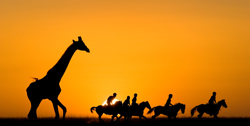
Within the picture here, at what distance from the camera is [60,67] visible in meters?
30.7

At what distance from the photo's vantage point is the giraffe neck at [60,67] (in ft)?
99.9

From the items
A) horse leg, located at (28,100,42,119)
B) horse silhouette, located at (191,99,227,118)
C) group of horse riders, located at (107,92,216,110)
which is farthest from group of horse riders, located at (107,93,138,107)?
horse leg, located at (28,100,42,119)

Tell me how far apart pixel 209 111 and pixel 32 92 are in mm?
13667

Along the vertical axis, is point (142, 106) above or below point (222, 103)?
below

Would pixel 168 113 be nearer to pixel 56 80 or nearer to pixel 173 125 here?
pixel 173 125

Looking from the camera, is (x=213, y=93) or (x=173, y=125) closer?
(x=173, y=125)

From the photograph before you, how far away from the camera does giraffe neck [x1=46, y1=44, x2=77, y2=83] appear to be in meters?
30.5

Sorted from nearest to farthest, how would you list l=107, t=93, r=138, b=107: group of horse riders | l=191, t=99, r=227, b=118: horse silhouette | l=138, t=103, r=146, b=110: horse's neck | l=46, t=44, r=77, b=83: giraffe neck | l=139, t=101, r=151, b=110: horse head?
1. l=46, t=44, r=77, b=83: giraffe neck
2. l=107, t=93, r=138, b=107: group of horse riders
3. l=138, t=103, r=146, b=110: horse's neck
4. l=139, t=101, r=151, b=110: horse head
5. l=191, t=99, r=227, b=118: horse silhouette

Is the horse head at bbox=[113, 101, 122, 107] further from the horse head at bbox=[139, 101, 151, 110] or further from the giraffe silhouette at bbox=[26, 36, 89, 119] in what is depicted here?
the giraffe silhouette at bbox=[26, 36, 89, 119]

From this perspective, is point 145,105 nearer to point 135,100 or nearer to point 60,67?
point 135,100

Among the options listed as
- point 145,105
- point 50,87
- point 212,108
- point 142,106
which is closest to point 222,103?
point 212,108

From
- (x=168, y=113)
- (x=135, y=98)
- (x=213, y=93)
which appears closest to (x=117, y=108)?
(x=135, y=98)

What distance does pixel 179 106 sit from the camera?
128 feet

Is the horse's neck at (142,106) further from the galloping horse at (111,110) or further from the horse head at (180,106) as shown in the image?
the horse head at (180,106)
